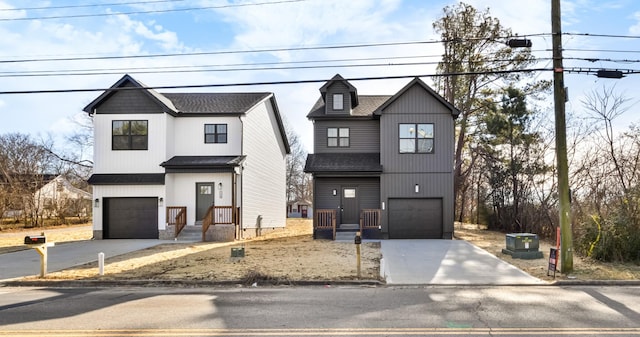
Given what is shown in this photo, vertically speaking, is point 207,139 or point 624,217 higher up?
point 207,139

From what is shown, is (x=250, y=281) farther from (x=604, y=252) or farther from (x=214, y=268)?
(x=604, y=252)

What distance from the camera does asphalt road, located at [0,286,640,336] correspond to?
6.03 meters

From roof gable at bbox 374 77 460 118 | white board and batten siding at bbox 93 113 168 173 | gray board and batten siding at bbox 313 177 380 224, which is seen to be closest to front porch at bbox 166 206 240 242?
white board and batten siding at bbox 93 113 168 173

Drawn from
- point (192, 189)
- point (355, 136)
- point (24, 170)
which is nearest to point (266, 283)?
point (192, 189)

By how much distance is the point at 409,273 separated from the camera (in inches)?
426

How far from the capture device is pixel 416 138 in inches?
774

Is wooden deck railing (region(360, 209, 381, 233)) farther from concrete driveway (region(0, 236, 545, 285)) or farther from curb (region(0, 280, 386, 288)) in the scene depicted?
curb (region(0, 280, 386, 288))

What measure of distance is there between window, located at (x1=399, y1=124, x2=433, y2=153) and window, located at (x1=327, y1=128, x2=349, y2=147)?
284 cm

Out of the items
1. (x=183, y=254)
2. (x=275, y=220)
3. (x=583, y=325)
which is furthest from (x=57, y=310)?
(x=275, y=220)

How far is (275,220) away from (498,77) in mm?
17023

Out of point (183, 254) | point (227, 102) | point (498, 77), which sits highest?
point (498, 77)

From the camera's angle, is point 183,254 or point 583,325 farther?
point 183,254

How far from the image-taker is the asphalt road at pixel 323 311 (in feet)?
19.8

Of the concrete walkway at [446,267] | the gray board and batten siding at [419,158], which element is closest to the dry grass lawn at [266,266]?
the concrete walkway at [446,267]
